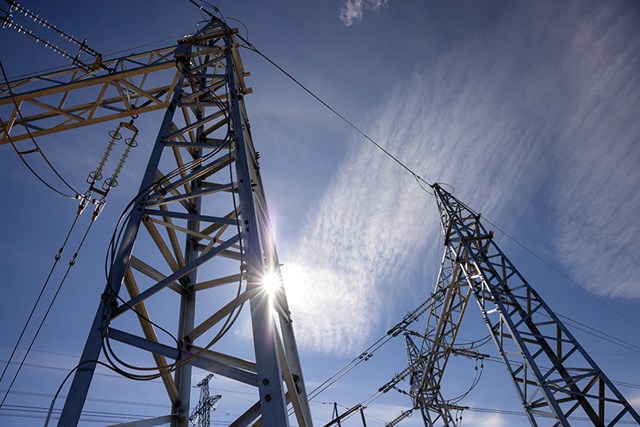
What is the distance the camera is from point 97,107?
7.32 m

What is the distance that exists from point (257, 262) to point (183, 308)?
184 centimetres

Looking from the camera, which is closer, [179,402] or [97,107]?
[179,402]

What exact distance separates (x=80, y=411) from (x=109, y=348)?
47 centimetres

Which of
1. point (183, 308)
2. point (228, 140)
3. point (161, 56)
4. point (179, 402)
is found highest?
point (161, 56)

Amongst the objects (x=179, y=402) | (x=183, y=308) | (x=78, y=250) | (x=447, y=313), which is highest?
(x=78, y=250)

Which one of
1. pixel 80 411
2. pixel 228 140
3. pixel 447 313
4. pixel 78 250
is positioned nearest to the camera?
pixel 80 411

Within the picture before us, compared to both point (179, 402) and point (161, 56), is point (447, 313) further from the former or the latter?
point (161, 56)

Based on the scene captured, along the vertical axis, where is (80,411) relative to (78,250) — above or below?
below

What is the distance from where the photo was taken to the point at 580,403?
7715 mm

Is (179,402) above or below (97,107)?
below

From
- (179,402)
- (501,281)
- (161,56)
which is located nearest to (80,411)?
(179,402)

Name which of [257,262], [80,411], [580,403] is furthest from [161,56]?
[580,403]

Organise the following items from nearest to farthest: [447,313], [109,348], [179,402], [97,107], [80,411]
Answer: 1. [80,411]
2. [109,348]
3. [179,402]
4. [97,107]
5. [447,313]

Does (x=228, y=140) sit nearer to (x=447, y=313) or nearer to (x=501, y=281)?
(x=501, y=281)
